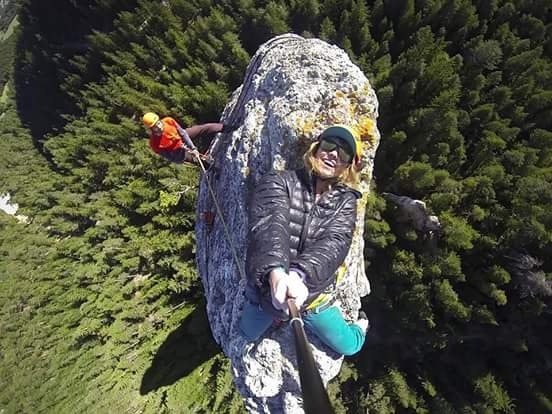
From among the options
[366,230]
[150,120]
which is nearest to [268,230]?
[150,120]

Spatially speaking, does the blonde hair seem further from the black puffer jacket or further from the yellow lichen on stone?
the yellow lichen on stone

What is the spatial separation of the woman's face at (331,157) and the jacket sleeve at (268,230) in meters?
0.33

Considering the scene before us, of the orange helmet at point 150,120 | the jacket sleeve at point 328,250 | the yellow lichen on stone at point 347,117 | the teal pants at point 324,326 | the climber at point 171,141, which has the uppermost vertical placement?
the yellow lichen on stone at point 347,117

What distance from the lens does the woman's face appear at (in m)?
3.12

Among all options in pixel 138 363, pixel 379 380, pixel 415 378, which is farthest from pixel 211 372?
pixel 415 378

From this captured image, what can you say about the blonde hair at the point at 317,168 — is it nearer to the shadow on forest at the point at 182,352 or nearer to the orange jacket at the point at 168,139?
the orange jacket at the point at 168,139

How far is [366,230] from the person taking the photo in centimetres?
757

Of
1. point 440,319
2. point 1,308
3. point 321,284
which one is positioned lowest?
point 1,308

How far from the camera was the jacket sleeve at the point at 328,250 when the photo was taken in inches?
111

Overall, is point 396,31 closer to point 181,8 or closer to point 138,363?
point 181,8

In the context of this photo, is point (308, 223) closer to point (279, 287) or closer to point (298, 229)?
point (298, 229)

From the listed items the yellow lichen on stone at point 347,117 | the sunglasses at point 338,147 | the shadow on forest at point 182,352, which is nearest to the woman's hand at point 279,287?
the sunglasses at point 338,147

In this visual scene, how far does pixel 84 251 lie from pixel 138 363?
3.46 metres

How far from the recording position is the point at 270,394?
4270 millimetres
